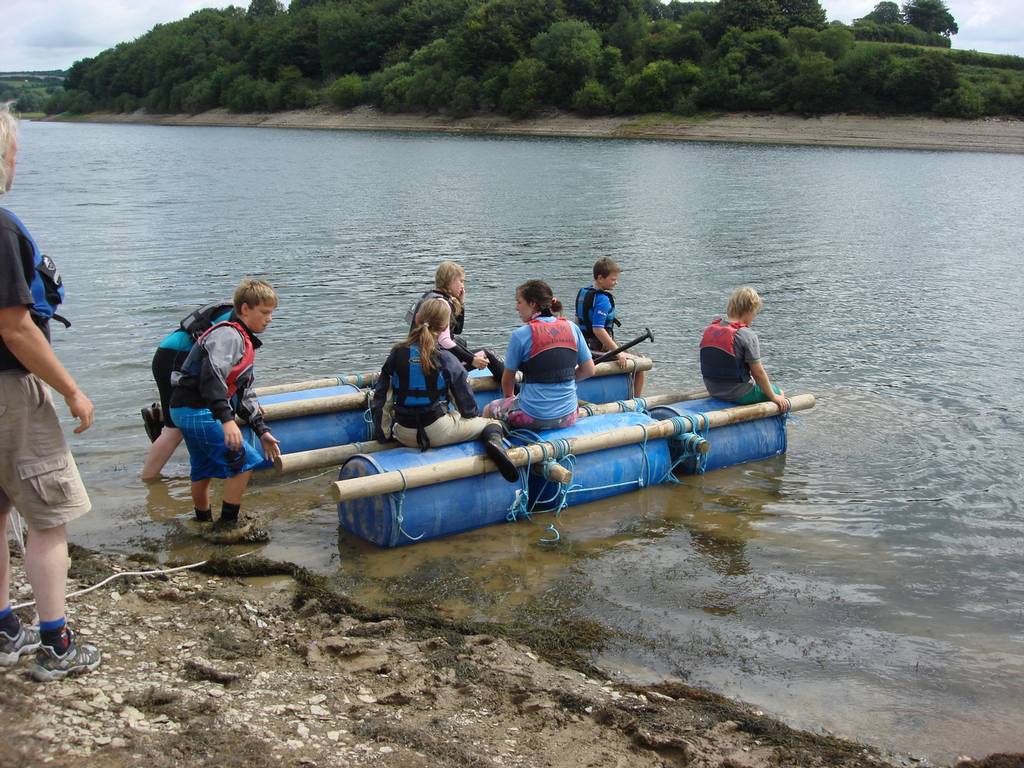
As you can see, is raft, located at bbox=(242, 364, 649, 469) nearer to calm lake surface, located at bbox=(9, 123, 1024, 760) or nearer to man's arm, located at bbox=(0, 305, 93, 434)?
calm lake surface, located at bbox=(9, 123, 1024, 760)

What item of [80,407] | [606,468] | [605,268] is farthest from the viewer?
[605,268]

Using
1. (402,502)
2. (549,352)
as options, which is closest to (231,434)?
(402,502)

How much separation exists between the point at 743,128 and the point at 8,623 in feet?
232

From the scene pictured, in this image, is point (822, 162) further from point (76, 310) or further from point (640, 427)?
point (640, 427)

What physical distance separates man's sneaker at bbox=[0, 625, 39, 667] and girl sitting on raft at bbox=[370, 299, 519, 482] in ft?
10.7

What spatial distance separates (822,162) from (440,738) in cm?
5031

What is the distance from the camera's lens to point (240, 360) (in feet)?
21.8

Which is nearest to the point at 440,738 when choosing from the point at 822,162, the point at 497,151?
the point at 822,162

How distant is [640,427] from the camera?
8680 millimetres

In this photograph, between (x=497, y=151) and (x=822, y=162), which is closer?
(x=822, y=162)

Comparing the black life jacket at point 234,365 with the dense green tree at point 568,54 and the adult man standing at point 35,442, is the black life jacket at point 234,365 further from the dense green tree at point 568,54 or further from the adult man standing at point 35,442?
the dense green tree at point 568,54

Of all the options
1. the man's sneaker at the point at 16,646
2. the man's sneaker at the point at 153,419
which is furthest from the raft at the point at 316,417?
the man's sneaker at the point at 16,646

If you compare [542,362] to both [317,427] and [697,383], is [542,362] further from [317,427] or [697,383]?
[697,383]

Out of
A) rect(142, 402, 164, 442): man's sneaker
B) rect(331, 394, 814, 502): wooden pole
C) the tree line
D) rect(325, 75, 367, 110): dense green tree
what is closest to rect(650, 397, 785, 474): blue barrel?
rect(331, 394, 814, 502): wooden pole
